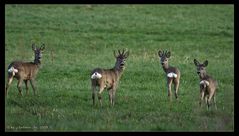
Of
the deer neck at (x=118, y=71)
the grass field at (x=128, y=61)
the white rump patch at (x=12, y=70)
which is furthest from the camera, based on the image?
the deer neck at (x=118, y=71)

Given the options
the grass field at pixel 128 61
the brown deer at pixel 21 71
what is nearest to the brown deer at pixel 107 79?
the grass field at pixel 128 61

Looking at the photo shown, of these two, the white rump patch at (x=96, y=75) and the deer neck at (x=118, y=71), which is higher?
the deer neck at (x=118, y=71)

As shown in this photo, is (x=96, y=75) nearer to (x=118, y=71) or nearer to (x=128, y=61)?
(x=118, y=71)

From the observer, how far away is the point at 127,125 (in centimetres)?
1233

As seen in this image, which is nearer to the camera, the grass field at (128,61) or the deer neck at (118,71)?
the grass field at (128,61)

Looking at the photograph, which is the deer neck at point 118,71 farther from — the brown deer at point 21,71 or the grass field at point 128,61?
the brown deer at point 21,71

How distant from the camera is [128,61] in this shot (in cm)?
2408

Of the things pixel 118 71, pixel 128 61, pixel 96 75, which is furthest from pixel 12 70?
pixel 128 61

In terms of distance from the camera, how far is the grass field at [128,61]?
42.6 ft

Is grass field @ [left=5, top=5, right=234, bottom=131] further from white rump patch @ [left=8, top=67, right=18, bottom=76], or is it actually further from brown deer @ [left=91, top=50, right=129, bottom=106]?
white rump patch @ [left=8, top=67, right=18, bottom=76]

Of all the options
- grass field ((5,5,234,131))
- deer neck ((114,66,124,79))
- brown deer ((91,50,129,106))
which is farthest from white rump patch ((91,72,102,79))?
deer neck ((114,66,124,79))

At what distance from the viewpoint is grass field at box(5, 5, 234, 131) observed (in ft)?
42.6

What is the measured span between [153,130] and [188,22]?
894 inches

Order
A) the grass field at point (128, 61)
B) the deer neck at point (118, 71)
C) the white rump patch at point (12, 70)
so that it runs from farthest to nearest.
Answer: the deer neck at point (118, 71) < the white rump patch at point (12, 70) < the grass field at point (128, 61)
